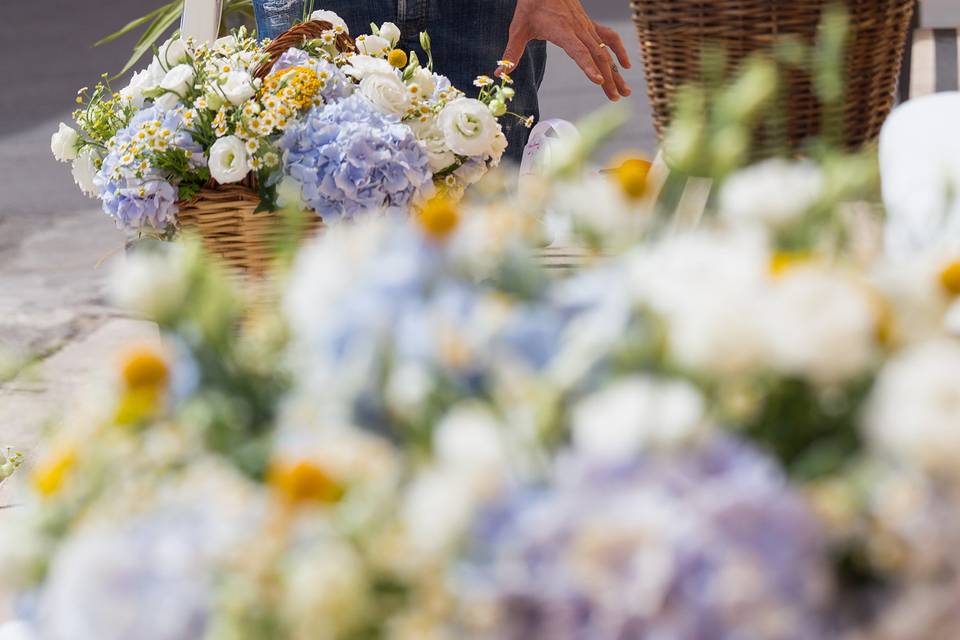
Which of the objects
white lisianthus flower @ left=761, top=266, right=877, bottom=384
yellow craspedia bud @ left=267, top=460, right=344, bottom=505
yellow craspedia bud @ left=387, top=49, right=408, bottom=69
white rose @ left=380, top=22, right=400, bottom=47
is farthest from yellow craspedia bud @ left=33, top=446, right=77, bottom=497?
white rose @ left=380, top=22, right=400, bottom=47

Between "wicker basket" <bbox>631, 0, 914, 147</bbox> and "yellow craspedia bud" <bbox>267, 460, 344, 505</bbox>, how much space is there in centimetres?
106

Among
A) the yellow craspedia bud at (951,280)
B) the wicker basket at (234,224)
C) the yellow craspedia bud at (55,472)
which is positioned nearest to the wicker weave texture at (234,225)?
the wicker basket at (234,224)

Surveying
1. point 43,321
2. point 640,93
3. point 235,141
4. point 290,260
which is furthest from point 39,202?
point 290,260

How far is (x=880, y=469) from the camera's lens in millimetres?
295

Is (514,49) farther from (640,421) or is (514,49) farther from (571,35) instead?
(640,421)

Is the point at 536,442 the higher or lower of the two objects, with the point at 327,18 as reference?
lower

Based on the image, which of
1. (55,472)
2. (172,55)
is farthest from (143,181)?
(55,472)

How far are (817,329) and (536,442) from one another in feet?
0.26

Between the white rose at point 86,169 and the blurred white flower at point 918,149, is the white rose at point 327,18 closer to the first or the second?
the white rose at point 86,169

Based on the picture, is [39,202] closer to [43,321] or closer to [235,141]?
[43,321]

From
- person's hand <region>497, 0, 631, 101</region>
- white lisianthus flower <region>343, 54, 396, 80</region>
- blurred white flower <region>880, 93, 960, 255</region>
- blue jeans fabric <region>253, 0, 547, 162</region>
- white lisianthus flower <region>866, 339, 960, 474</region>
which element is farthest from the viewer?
blue jeans fabric <region>253, 0, 547, 162</region>

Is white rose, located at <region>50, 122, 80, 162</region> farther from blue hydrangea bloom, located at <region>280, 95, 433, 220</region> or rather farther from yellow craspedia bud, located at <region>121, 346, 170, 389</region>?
yellow craspedia bud, located at <region>121, 346, 170, 389</region>

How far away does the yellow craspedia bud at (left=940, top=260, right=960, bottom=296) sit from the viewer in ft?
1.12

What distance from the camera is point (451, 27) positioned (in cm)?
190
